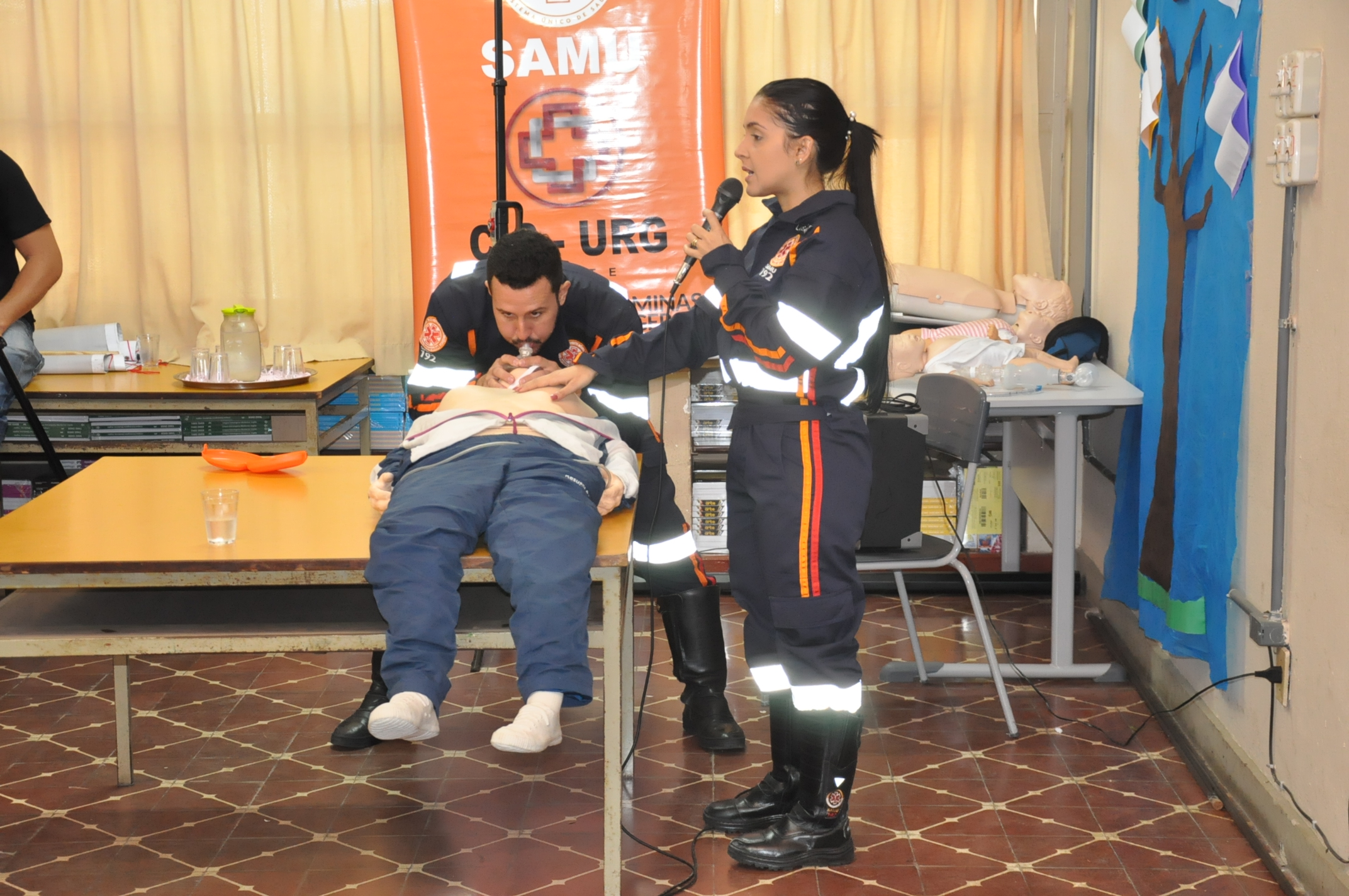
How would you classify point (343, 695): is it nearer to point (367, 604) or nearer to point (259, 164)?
point (367, 604)

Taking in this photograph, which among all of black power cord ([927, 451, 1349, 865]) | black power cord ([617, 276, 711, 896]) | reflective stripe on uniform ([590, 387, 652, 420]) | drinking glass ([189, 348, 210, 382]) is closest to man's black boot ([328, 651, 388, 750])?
black power cord ([617, 276, 711, 896])

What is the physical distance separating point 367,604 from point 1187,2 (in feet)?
7.75

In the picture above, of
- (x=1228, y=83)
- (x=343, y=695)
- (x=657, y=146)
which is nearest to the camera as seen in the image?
(x=1228, y=83)

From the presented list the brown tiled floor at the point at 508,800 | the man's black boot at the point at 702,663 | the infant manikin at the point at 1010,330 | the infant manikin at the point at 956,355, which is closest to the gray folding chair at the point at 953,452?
the brown tiled floor at the point at 508,800

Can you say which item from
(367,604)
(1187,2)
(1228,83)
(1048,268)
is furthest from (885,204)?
(367,604)

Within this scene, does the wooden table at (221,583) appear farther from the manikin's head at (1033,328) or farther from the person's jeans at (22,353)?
the manikin's head at (1033,328)

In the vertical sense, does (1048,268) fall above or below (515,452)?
above

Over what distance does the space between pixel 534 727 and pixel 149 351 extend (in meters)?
3.19

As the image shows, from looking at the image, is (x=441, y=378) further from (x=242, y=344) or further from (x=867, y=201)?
(x=242, y=344)

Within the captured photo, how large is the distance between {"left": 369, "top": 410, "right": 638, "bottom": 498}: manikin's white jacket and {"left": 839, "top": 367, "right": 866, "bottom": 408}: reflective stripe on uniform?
448mm

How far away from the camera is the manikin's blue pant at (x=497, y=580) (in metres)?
2.18

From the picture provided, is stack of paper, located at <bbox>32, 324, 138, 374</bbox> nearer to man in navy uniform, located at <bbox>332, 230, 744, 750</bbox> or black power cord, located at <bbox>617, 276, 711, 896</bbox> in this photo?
man in navy uniform, located at <bbox>332, 230, 744, 750</bbox>

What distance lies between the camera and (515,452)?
2.51m

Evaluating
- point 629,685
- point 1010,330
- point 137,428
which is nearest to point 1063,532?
point 1010,330
